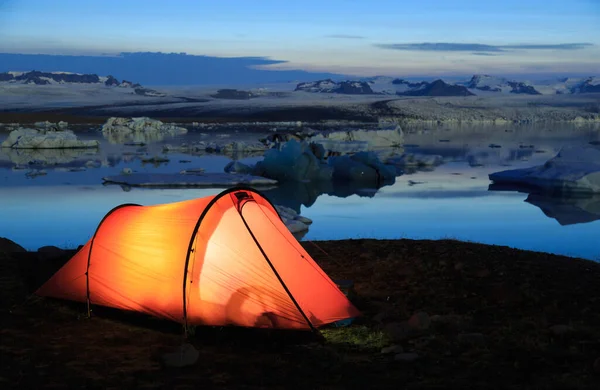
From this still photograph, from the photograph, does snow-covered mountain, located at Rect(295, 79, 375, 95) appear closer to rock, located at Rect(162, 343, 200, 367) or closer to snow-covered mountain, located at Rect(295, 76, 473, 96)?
snow-covered mountain, located at Rect(295, 76, 473, 96)

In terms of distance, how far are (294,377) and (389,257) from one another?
3.76 m

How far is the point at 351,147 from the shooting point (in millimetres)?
29625

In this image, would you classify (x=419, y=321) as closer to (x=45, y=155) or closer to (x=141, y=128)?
(x=45, y=155)

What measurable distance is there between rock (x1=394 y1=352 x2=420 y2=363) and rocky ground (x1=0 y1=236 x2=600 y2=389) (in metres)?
0.01

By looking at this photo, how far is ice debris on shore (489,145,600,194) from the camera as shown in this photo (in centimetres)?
1738

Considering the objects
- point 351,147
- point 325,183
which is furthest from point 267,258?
point 351,147

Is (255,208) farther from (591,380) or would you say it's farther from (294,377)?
(591,380)

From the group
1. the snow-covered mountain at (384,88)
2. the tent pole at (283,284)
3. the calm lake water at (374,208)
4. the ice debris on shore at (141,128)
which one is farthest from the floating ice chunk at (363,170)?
the snow-covered mountain at (384,88)

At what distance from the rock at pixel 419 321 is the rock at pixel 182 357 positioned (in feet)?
5.30

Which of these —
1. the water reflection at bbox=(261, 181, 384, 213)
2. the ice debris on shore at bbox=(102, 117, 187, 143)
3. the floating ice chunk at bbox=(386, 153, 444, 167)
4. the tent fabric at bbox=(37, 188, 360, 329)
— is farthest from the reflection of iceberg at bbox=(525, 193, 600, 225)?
the ice debris on shore at bbox=(102, 117, 187, 143)

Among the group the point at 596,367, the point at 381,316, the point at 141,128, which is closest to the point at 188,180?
the point at 381,316

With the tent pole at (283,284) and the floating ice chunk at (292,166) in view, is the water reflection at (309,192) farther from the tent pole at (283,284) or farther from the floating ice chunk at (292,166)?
the tent pole at (283,284)

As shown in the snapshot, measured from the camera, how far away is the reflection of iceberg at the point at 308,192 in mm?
15918

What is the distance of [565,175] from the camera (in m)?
17.5
